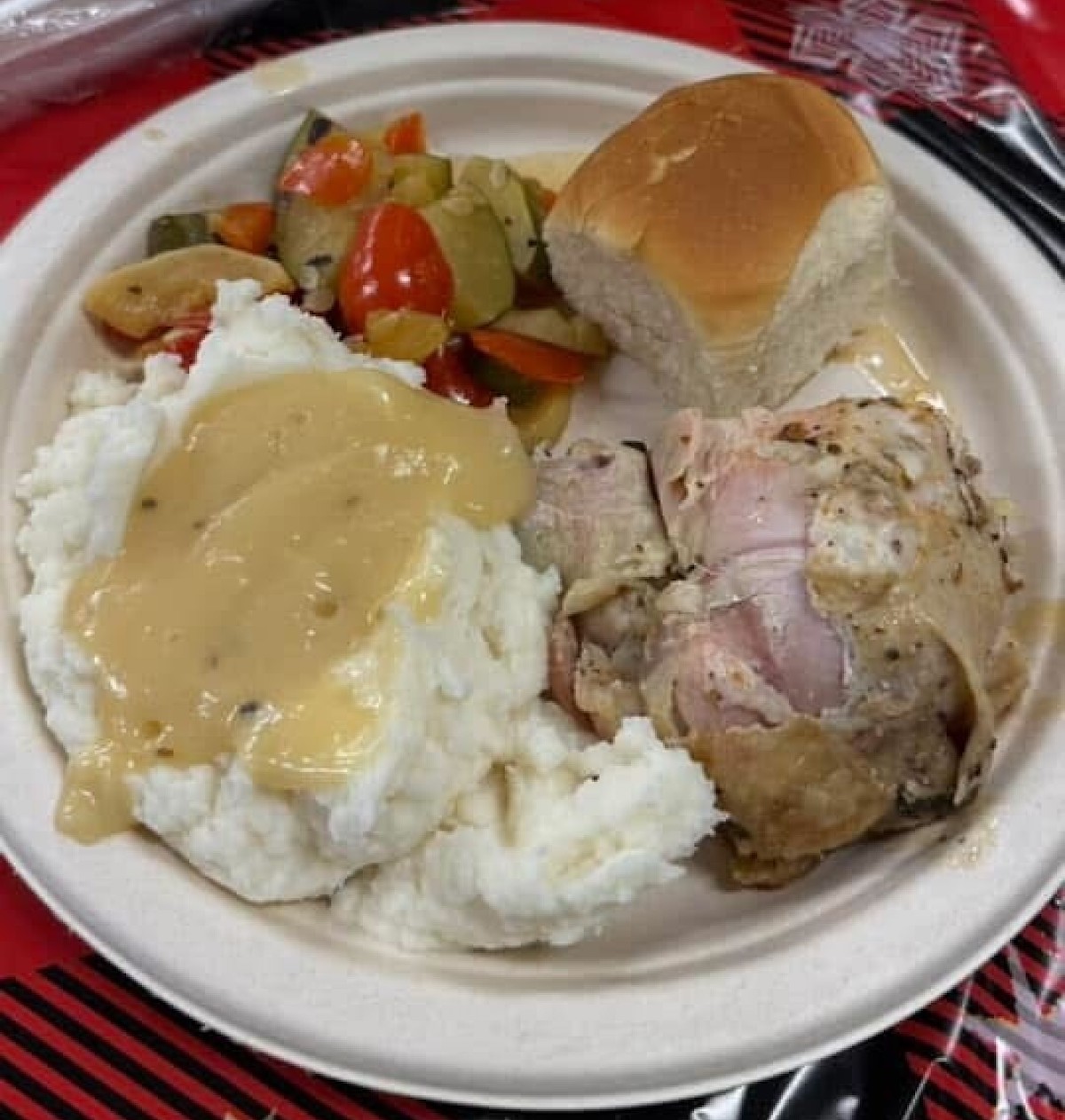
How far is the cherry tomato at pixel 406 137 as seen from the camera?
11.2 ft

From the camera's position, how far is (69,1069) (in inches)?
90.0

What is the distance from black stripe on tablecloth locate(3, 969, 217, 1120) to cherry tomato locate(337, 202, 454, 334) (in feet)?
5.22

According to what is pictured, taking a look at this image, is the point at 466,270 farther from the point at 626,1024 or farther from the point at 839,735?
the point at 626,1024

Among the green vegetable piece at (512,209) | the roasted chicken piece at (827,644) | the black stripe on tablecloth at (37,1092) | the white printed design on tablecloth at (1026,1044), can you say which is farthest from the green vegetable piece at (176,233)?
the white printed design on tablecloth at (1026,1044)

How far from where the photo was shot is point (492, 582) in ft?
8.45

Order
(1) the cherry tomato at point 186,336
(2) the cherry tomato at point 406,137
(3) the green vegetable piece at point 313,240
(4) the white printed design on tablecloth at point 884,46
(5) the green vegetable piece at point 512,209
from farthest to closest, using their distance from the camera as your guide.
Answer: (4) the white printed design on tablecloth at point 884,46 < (2) the cherry tomato at point 406,137 < (5) the green vegetable piece at point 512,209 < (3) the green vegetable piece at point 313,240 < (1) the cherry tomato at point 186,336

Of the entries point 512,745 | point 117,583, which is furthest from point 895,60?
point 117,583

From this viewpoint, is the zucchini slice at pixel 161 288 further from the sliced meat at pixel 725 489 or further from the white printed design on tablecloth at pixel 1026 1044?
the white printed design on tablecloth at pixel 1026 1044

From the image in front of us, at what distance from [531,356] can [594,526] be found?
0.61 m

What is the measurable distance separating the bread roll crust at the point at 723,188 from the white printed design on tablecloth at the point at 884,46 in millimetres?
603

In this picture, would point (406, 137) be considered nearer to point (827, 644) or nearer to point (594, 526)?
point (594, 526)

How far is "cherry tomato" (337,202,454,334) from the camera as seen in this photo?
306 cm

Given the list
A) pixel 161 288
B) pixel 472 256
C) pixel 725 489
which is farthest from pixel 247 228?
pixel 725 489

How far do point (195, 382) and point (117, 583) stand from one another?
0.45 metres
